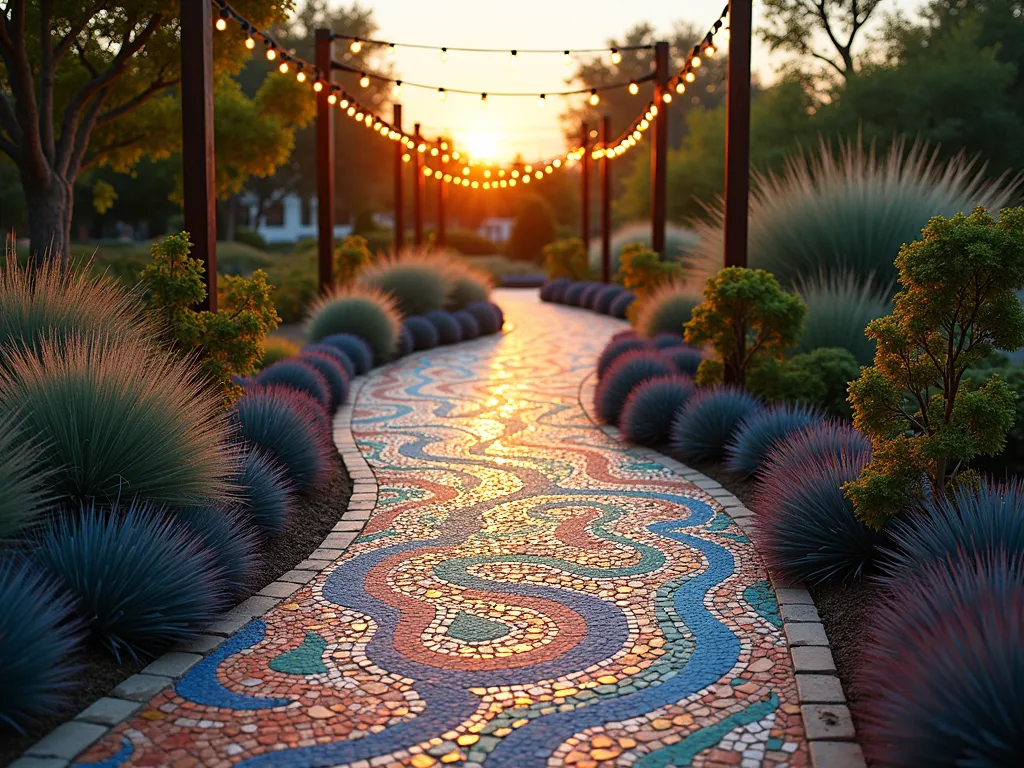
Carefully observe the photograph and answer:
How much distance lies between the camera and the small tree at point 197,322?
Result: 21.3 ft

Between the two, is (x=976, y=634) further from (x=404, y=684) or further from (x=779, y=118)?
(x=779, y=118)

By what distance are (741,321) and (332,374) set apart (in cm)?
413

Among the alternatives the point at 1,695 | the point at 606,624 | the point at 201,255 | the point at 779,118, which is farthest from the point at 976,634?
the point at 779,118

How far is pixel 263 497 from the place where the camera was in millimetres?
5184

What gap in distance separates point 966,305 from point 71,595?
12.3 feet

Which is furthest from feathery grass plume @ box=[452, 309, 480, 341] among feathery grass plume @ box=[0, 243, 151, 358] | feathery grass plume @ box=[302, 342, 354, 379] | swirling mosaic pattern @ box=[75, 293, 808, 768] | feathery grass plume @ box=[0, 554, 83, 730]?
feathery grass plume @ box=[0, 554, 83, 730]

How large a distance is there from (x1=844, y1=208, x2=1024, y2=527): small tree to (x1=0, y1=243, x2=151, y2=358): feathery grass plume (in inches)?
149

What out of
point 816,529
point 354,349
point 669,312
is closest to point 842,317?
point 669,312

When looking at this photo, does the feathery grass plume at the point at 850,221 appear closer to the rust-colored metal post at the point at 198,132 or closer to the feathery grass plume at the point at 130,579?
the rust-colored metal post at the point at 198,132

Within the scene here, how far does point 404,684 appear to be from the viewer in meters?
3.64

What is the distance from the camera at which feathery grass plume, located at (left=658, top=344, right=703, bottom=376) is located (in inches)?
372

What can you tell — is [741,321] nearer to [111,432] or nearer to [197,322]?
[197,322]

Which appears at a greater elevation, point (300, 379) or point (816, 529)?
point (300, 379)

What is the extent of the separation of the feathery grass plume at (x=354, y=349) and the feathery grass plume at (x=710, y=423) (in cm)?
560
